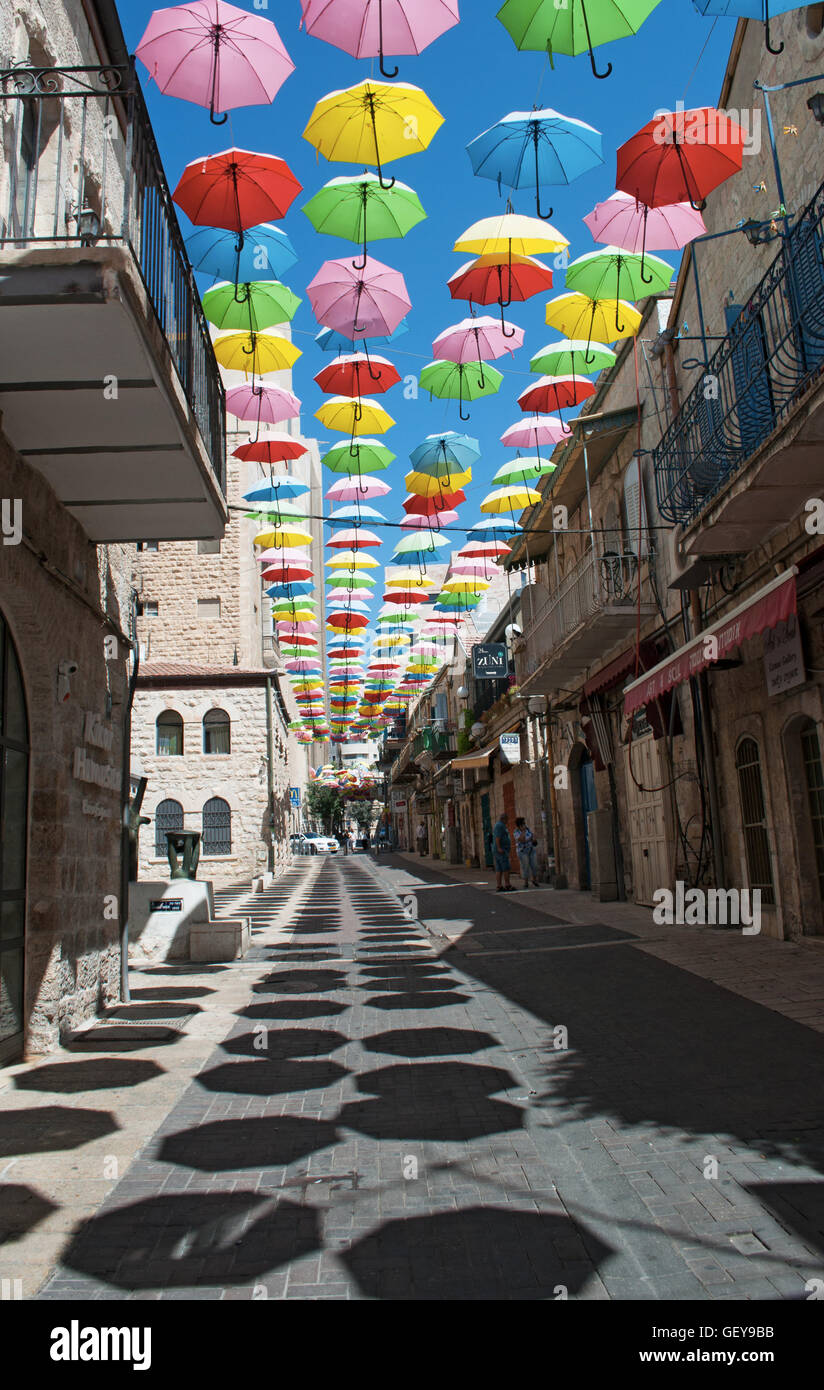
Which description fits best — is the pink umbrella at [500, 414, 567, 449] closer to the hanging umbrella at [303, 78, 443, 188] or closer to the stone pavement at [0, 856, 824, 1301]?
the hanging umbrella at [303, 78, 443, 188]

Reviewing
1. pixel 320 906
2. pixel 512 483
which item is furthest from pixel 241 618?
pixel 512 483

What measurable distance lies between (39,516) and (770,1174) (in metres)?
5.97

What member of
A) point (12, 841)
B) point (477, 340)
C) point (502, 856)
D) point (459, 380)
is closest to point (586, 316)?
point (477, 340)

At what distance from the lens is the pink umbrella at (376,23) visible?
721 centimetres

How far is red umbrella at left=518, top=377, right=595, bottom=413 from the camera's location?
12.7 meters

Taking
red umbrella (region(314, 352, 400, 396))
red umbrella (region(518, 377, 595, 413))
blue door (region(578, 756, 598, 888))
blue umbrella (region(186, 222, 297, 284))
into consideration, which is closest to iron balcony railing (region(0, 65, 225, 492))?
blue umbrella (region(186, 222, 297, 284))

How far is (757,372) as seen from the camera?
8.39 metres

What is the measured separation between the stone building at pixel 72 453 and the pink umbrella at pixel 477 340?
4.20 metres

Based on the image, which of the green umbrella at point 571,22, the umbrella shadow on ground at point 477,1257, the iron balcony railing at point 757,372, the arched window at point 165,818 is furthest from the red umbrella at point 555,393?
the arched window at point 165,818

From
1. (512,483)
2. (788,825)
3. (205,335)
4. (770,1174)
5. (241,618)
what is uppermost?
(241,618)

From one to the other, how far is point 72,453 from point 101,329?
1665 millimetres

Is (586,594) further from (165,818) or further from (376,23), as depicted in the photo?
(165,818)

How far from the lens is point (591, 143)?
29.8 feet

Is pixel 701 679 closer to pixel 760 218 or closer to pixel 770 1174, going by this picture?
pixel 760 218
